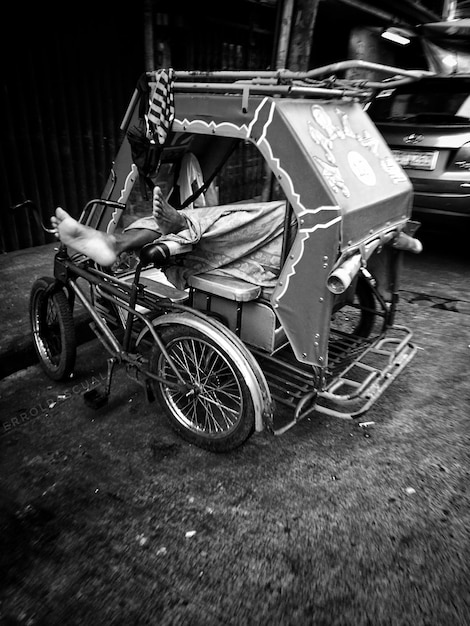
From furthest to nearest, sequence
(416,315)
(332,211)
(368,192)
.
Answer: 1. (416,315)
2. (368,192)
3. (332,211)

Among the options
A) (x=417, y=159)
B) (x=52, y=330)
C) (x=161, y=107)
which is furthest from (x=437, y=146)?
(x=52, y=330)

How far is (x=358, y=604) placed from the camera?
6.00 feet

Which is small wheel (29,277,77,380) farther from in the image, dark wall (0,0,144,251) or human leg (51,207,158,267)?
dark wall (0,0,144,251)

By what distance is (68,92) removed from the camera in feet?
17.6

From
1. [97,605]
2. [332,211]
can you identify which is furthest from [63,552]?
[332,211]

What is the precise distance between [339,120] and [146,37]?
416 centimetres

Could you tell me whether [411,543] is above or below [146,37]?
below

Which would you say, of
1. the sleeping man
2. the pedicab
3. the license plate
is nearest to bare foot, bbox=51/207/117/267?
the sleeping man

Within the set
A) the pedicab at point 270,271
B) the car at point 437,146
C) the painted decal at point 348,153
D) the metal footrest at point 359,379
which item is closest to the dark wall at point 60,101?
the pedicab at point 270,271

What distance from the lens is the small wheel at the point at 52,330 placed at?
3.16 m

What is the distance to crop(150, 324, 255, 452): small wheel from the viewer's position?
2.46 meters

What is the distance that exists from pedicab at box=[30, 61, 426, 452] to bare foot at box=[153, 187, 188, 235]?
8 cm

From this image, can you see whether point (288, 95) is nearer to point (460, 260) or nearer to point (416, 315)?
Result: point (416, 315)

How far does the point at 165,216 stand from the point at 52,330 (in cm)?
157
